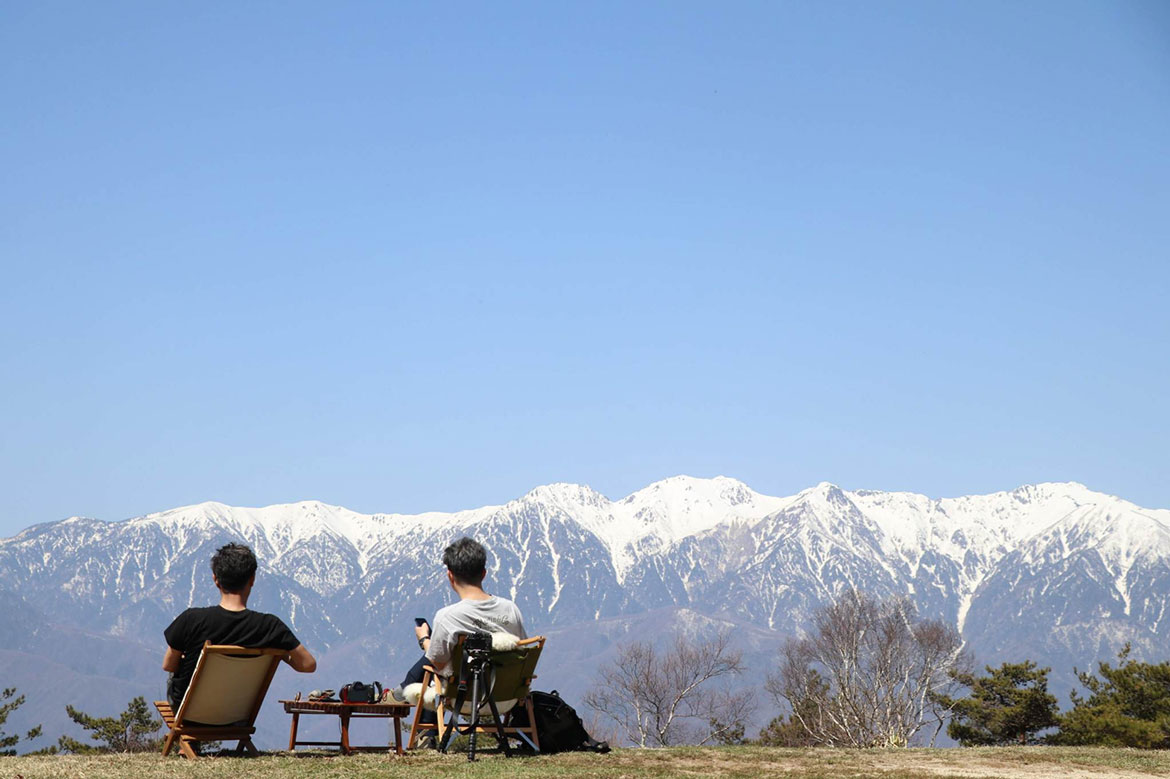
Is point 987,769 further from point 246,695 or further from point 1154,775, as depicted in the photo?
point 246,695

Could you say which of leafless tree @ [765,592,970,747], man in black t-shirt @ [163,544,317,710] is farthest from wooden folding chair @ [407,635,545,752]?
leafless tree @ [765,592,970,747]

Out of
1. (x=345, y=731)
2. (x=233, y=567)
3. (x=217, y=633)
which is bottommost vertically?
(x=345, y=731)

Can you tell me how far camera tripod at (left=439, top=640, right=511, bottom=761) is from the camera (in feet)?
33.7

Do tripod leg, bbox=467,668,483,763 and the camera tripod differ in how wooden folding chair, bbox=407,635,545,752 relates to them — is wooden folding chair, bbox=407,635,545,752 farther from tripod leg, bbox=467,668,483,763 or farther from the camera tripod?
tripod leg, bbox=467,668,483,763

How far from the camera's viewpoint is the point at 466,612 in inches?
413

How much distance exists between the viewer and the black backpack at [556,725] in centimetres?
1131

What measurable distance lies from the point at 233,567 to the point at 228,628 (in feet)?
1.88

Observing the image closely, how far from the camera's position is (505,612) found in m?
10.7

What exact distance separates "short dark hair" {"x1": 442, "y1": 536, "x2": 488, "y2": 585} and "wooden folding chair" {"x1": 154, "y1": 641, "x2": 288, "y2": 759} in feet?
5.17

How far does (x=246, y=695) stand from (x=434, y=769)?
184cm

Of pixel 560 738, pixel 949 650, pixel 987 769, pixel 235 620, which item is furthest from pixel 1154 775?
pixel 949 650

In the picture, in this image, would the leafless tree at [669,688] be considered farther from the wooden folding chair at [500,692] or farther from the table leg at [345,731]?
the table leg at [345,731]

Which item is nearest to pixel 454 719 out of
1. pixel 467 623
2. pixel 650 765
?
pixel 467 623

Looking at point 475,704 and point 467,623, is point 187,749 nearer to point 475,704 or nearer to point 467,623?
point 475,704
